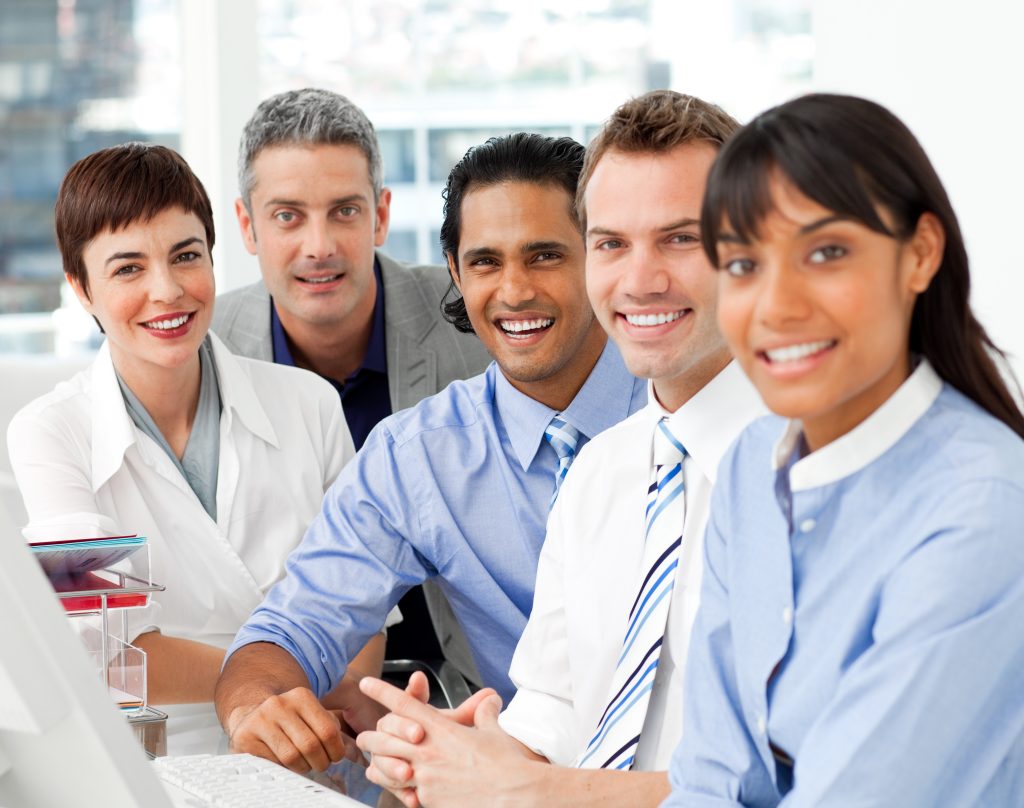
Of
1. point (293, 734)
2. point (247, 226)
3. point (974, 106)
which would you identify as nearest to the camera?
point (293, 734)

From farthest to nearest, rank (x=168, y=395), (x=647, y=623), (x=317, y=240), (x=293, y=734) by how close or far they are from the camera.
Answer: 1. (x=317, y=240)
2. (x=168, y=395)
3. (x=293, y=734)
4. (x=647, y=623)

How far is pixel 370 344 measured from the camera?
9.33ft

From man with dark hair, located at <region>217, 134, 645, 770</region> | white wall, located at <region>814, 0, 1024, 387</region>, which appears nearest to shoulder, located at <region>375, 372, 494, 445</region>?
man with dark hair, located at <region>217, 134, 645, 770</region>

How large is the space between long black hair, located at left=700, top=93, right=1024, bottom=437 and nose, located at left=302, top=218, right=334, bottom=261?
1696mm

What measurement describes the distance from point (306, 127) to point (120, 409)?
91 cm

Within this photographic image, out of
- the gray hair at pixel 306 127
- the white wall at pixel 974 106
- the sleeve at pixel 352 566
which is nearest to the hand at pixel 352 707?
the sleeve at pixel 352 566

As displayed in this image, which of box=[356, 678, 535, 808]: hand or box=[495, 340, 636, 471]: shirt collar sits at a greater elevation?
box=[495, 340, 636, 471]: shirt collar

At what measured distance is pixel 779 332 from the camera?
109 cm

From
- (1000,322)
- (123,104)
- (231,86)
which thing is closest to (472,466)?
(1000,322)

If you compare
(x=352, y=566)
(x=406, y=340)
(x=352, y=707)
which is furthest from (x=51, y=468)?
(x=406, y=340)

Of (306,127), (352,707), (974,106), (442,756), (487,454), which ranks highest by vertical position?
(974,106)

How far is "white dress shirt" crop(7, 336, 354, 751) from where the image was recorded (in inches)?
80.8

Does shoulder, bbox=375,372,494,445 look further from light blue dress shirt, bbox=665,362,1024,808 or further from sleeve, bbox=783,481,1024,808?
sleeve, bbox=783,481,1024,808

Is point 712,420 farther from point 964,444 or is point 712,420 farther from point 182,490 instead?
point 182,490
